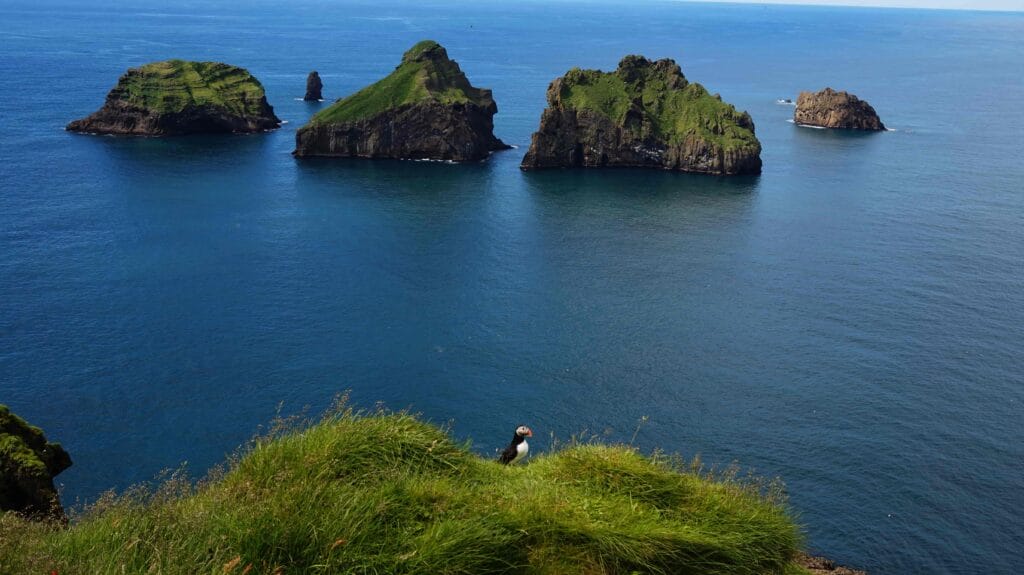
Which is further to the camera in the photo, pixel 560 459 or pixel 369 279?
pixel 369 279

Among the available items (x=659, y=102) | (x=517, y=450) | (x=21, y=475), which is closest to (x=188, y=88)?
(x=659, y=102)

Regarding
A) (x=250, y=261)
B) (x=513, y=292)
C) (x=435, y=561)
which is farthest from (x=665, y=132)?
(x=435, y=561)

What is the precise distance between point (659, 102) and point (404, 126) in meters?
46.8

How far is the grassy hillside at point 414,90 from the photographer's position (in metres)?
163

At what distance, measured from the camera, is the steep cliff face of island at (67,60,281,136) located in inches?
6944

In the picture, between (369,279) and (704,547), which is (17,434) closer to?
(704,547)

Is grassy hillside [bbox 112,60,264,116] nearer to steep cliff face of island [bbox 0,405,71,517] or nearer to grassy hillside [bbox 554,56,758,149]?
grassy hillside [bbox 554,56,758,149]

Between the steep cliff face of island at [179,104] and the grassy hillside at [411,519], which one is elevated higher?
the steep cliff face of island at [179,104]

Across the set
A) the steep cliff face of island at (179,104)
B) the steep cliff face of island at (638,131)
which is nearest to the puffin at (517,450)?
the steep cliff face of island at (638,131)

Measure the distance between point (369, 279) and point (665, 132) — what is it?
7727 cm

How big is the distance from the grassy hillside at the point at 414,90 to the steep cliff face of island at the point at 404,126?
18 centimetres

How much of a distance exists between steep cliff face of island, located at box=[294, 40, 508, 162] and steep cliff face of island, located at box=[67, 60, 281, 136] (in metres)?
27.8

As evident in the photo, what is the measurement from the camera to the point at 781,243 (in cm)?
11806

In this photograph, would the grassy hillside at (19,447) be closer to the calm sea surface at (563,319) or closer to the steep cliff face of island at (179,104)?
the calm sea surface at (563,319)
